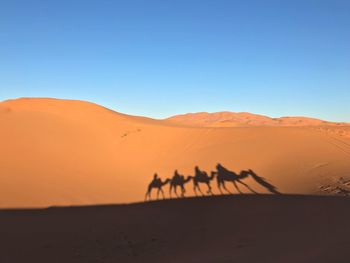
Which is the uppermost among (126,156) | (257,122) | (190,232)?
(257,122)

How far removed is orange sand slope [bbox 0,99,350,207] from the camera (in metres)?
11.3

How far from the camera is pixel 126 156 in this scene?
16.3 metres

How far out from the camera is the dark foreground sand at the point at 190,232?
5781 mm

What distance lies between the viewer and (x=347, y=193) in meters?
9.20

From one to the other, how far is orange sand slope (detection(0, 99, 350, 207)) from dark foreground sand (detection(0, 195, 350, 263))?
1.64m

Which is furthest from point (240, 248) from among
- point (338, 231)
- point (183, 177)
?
point (183, 177)

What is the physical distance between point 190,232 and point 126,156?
28.1 feet

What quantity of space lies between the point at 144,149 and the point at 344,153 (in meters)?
8.37

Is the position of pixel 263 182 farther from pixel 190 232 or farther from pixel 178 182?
pixel 190 232

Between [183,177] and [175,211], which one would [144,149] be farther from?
[175,211]

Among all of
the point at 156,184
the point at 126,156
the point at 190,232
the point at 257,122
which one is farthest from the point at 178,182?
the point at 257,122

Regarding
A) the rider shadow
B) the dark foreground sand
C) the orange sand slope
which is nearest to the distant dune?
the orange sand slope

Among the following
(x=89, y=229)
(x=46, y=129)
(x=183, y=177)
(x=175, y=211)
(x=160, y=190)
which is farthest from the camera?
(x=46, y=129)

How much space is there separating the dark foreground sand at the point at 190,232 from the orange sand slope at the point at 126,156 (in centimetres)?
164
